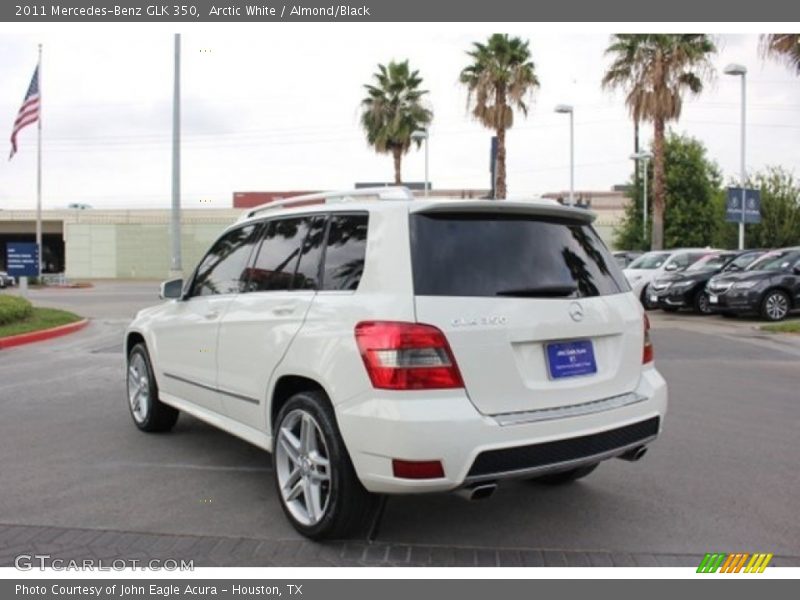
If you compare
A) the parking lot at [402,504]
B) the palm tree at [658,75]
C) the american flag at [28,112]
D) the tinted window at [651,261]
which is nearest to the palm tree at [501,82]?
the palm tree at [658,75]

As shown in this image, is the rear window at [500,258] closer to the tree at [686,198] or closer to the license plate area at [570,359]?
the license plate area at [570,359]

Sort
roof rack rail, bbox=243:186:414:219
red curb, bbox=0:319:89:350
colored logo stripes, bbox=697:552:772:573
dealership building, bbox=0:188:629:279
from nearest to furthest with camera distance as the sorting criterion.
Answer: colored logo stripes, bbox=697:552:772:573, roof rack rail, bbox=243:186:414:219, red curb, bbox=0:319:89:350, dealership building, bbox=0:188:629:279

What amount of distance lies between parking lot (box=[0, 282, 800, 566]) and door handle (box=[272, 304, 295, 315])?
1215 mm

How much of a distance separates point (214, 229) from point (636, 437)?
181 feet

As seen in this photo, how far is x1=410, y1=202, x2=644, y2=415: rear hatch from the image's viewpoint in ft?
11.5

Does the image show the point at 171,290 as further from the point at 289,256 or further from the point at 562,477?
the point at 562,477

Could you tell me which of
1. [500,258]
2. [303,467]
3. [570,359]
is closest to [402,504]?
[303,467]

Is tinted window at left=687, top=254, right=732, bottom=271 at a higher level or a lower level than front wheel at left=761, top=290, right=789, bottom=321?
higher

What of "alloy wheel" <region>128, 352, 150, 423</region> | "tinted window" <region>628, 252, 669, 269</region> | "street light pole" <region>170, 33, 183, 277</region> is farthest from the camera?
"tinted window" <region>628, 252, 669, 269</region>

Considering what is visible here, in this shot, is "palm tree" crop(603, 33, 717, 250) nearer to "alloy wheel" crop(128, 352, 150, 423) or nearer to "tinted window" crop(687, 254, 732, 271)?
"tinted window" crop(687, 254, 732, 271)

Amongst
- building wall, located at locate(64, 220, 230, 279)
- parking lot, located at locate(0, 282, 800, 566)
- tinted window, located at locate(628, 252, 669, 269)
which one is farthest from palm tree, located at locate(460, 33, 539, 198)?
building wall, located at locate(64, 220, 230, 279)

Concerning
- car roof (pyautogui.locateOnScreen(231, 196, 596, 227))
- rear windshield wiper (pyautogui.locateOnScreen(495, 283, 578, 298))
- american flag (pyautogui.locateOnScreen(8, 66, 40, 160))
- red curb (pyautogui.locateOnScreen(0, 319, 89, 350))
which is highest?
american flag (pyautogui.locateOnScreen(8, 66, 40, 160))

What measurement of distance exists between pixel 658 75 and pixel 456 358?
92.4 feet
